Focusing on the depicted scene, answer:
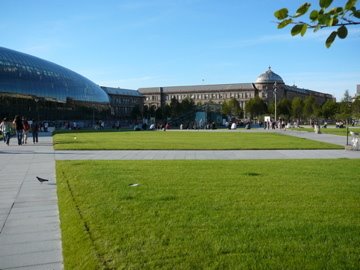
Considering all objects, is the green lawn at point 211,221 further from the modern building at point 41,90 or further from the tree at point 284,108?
the tree at point 284,108

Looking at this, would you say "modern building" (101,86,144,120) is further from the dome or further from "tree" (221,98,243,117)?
the dome

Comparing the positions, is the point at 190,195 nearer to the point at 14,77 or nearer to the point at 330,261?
the point at 330,261

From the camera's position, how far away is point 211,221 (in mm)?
7113

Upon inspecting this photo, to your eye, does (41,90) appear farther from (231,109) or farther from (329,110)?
(329,110)

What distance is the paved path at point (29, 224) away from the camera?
563 cm

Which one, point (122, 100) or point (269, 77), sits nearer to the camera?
point (269, 77)

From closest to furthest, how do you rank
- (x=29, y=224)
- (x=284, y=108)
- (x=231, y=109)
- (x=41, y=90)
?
(x=29, y=224) < (x=41, y=90) < (x=284, y=108) < (x=231, y=109)

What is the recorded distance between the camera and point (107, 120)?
143 m

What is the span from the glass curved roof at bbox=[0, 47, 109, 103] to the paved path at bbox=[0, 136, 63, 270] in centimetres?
9192

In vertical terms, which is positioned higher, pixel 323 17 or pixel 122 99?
pixel 122 99

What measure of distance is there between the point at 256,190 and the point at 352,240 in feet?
13.2

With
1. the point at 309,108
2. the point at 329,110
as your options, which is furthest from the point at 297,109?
the point at 329,110

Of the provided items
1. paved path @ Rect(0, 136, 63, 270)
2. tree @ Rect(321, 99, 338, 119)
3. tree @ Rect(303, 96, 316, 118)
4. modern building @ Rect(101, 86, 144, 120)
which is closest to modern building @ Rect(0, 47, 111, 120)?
modern building @ Rect(101, 86, 144, 120)

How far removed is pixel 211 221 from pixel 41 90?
105 metres
